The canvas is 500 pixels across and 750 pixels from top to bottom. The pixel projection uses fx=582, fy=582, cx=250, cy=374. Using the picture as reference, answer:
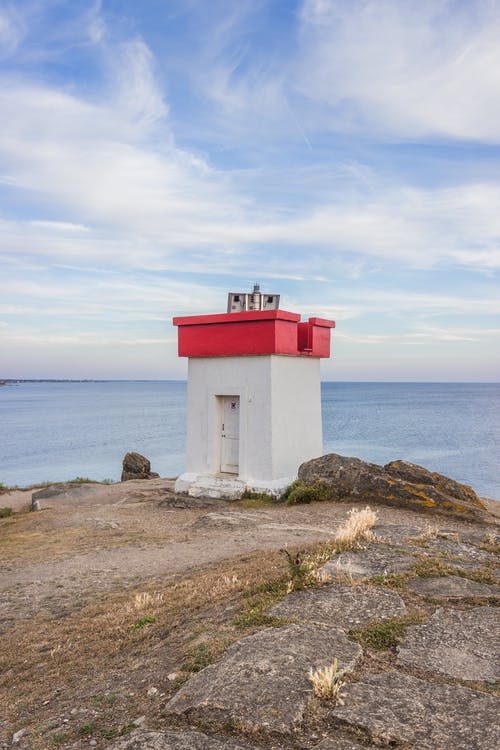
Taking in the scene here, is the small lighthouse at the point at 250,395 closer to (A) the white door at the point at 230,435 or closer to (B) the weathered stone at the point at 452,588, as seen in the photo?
(A) the white door at the point at 230,435

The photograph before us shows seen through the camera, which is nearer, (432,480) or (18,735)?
(18,735)

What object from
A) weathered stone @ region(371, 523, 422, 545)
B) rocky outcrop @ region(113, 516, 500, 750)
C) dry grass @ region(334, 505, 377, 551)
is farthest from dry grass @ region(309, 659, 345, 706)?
weathered stone @ region(371, 523, 422, 545)

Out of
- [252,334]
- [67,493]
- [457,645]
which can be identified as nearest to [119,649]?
[457,645]

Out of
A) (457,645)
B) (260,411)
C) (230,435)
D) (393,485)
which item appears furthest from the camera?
(230,435)

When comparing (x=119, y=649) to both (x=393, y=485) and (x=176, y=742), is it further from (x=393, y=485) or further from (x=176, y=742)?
(x=393, y=485)

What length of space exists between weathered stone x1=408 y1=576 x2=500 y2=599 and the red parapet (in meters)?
8.87

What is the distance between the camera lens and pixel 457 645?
4.19 metres

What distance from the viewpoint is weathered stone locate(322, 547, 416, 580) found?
583 cm

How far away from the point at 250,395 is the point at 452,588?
9.31 metres

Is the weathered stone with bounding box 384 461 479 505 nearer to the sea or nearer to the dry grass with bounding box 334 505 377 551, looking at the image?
the dry grass with bounding box 334 505 377 551

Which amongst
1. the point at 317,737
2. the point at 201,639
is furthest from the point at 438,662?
the point at 201,639

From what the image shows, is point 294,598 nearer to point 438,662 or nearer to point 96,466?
point 438,662

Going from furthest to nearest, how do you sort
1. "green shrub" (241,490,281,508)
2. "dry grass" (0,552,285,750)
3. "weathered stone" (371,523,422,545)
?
1. "green shrub" (241,490,281,508)
2. "weathered stone" (371,523,422,545)
3. "dry grass" (0,552,285,750)

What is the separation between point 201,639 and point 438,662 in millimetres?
1791
